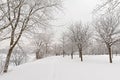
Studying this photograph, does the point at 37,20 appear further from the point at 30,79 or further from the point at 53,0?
the point at 30,79

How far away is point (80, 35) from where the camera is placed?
29.5 meters

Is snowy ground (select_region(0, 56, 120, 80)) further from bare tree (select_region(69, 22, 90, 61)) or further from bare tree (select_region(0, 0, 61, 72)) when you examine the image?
bare tree (select_region(69, 22, 90, 61))

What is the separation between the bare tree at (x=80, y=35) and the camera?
29.0 m

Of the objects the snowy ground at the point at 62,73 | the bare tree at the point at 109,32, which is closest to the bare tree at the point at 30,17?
the snowy ground at the point at 62,73

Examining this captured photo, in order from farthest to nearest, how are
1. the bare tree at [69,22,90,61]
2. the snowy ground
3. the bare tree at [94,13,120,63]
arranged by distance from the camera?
the bare tree at [69,22,90,61] → the bare tree at [94,13,120,63] → the snowy ground

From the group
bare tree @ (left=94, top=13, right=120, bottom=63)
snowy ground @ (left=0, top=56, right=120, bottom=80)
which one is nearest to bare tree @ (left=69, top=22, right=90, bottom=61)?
bare tree @ (left=94, top=13, right=120, bottom=63)

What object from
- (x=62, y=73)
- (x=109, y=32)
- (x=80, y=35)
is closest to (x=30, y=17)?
(x=62, y=73)

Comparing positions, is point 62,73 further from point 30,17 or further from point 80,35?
point 80,35

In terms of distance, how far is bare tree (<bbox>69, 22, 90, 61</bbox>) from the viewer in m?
29.0

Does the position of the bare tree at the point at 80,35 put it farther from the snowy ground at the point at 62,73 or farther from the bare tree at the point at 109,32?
the snowy ground at the point at 62,73

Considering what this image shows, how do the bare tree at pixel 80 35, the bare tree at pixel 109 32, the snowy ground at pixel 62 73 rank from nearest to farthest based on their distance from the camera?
the snowy ground at pixel 62 73 < the bare tree at pixel 109 32 < the bare tree at pixel 80 35

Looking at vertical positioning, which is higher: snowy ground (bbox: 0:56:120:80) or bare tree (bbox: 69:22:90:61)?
bare tree (bbox: 69:22:90:61)

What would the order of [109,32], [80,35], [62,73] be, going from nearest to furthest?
[62,73] < [109,32] < [80,35]

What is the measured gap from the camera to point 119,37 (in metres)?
22.3
